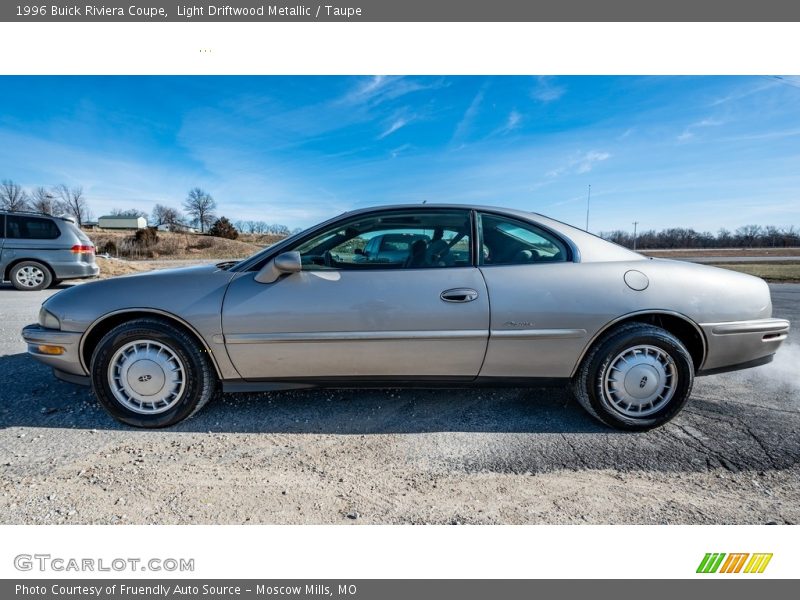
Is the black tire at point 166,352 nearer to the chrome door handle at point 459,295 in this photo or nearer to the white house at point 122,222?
the chrome door handle at point 459,295

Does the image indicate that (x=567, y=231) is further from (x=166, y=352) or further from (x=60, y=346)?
(x=60, y=346)

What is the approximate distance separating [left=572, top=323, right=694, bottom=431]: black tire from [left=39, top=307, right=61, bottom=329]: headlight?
3418mm

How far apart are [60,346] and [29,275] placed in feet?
25.9

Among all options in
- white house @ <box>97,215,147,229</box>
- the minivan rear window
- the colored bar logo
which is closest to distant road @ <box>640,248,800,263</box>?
the colored bar logo

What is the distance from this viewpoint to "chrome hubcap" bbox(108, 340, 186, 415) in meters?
2.36

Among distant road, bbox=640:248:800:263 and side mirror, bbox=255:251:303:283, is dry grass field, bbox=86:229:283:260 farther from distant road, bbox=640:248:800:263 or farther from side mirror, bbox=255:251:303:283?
distant road, bbox=640:248:800:263

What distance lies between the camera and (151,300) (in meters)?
2.35

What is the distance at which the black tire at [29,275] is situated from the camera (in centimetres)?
778

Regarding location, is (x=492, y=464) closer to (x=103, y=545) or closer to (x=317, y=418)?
(x=317, y=418)

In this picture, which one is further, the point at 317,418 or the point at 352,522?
the point at 317,418

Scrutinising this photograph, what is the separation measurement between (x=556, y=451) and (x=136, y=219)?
2927 inches

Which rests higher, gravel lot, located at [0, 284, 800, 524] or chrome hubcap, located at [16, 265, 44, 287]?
chrome hubcap, located at [16, 265, 44, 287]

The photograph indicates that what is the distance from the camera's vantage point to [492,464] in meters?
2.04

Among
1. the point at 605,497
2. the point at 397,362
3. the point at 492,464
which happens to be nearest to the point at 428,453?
the point at 492,464
